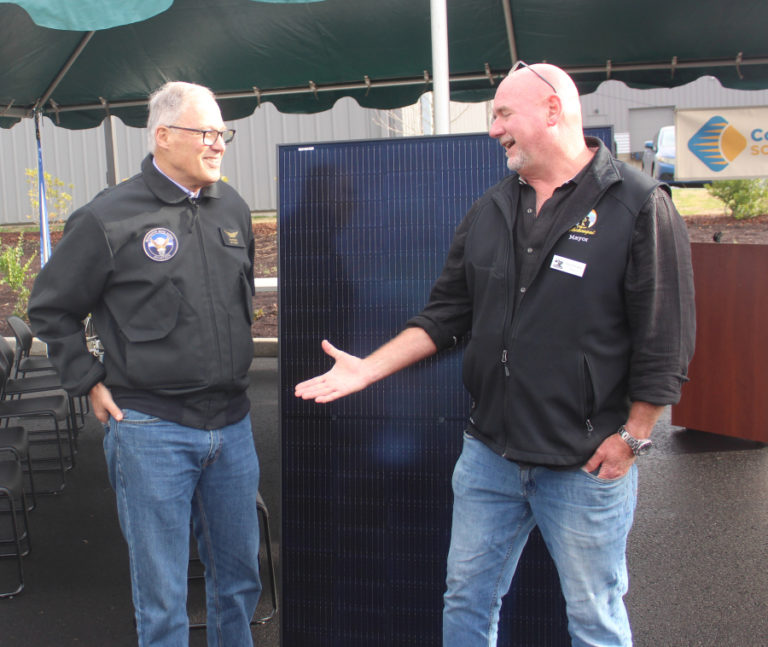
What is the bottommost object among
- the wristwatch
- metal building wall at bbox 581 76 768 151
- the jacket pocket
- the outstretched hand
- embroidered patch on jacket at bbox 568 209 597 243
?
the wristwatch

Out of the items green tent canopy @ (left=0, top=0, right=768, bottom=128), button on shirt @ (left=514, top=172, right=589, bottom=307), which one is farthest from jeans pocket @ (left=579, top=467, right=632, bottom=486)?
green tent canopy @ (left=0, top=0, right=768, bottom=128)

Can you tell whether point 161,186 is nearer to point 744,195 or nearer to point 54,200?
point 744,195

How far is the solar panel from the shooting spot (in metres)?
2.82

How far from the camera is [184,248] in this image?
8.08ft

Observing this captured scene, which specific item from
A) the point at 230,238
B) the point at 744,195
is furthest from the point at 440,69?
the point at 744,195

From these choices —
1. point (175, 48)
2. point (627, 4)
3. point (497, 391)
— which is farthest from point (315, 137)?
point (497, 391)

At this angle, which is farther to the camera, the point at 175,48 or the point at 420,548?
the point at 175,48

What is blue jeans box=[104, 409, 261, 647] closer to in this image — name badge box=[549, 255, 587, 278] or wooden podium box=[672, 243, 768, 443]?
name badge box=[549, 255, 587, 278]

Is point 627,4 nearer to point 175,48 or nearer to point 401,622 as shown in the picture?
point 175,48

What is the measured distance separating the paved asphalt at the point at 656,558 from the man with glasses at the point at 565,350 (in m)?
1.40

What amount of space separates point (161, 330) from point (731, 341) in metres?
4.52

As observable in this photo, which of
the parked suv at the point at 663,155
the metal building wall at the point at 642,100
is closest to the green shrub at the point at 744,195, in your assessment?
the parked suv at the point at 663,155

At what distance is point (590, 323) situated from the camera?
6.77ft

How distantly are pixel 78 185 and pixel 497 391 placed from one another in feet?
59.8
